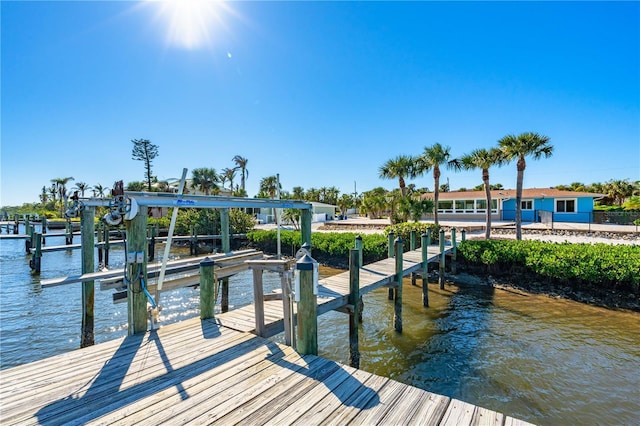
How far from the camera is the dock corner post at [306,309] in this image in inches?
172

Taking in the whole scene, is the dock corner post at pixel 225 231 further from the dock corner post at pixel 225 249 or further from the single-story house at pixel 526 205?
the single-story house at pixel 526 205

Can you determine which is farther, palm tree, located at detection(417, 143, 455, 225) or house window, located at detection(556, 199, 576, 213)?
house window, located at detection(556, 199, 576, 213)

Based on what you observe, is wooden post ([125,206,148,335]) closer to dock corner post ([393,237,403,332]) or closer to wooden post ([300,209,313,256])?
wooden post ([300,209,313,256])

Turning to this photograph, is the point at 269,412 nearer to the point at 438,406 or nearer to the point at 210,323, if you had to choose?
the point at 438,406

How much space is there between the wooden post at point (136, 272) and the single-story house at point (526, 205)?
28.9 meters

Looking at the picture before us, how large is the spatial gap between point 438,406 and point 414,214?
19076 millimetres

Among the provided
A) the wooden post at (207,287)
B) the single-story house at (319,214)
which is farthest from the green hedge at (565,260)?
the single-story house at (319,214)

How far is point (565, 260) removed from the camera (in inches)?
445

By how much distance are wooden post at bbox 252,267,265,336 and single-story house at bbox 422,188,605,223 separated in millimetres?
27739

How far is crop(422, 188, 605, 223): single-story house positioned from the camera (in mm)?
27375

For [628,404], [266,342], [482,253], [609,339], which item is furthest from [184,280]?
[482,253]

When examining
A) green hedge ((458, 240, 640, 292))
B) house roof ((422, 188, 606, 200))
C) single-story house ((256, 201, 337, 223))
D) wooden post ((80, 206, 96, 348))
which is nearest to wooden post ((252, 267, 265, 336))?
wooden post ((80, 206, 96, 348))

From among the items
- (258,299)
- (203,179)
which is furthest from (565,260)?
(203,179)

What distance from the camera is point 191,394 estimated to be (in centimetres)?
333
